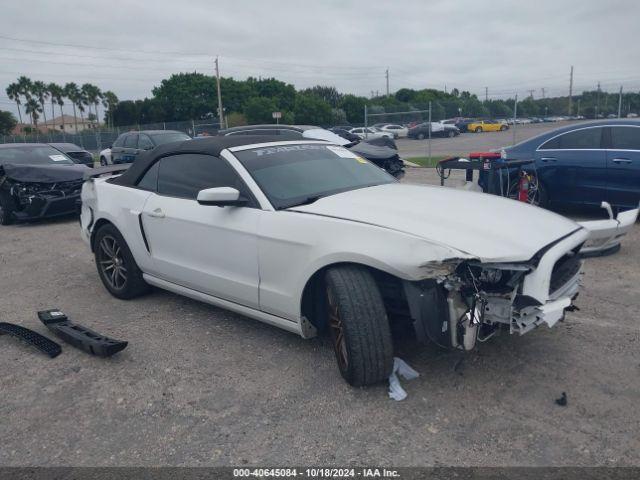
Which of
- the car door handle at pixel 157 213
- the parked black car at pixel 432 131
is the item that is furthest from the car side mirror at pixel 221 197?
the parked black car at pixel 432 131

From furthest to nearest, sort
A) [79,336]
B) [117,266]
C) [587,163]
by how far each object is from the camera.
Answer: [587,163]
[117,266]
[79,336]

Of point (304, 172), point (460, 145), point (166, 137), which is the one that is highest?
point (166, 137)

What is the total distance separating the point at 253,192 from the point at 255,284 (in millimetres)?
651

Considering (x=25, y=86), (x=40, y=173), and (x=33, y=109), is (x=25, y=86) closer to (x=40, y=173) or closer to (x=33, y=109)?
(x=33, y=109)

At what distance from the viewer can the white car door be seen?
381 centimetres

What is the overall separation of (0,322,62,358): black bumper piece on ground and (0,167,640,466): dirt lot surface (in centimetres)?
7

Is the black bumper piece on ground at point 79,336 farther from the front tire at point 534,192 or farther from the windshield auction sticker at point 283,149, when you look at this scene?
the front tire at point 534,192

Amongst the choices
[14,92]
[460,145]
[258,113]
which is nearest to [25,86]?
[14,92]

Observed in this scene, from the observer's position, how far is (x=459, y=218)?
3307mm

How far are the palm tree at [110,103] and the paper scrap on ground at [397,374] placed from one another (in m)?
78.2

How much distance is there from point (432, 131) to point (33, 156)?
27951 millimetres

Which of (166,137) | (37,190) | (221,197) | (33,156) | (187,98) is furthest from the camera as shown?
(187,98)

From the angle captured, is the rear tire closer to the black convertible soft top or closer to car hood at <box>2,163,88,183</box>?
car hood at <box>2,163,88,183</box>

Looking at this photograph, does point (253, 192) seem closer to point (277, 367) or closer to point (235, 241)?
point (235, 241)
